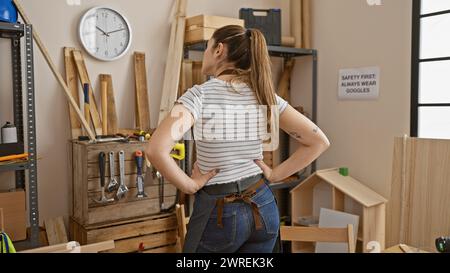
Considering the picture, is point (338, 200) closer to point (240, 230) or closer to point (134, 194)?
point (134, 194)

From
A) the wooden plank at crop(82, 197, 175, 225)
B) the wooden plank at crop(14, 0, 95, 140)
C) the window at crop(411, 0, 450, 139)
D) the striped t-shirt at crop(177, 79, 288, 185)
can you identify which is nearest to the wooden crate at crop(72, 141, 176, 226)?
the wooden plank at crop(82, 197, 175, 225)

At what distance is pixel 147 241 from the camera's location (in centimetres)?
245

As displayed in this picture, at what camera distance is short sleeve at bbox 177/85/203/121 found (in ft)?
4.06

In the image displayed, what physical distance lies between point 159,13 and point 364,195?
175cm

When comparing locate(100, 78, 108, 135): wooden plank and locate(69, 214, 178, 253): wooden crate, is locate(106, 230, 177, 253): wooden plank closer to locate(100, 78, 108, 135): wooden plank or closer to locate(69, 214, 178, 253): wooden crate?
locate(69, 214, 178, 253): wooden crate

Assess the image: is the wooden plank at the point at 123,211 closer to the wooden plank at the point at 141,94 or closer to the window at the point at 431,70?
the wooden plank at the point at 141,94

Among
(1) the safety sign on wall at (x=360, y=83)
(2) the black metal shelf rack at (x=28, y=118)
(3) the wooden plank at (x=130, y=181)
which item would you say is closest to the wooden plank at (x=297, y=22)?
(1) the safety sign on wall at (x=360, y=83)

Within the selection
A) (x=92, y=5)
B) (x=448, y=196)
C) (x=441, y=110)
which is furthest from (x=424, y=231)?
(x=92, y=5)

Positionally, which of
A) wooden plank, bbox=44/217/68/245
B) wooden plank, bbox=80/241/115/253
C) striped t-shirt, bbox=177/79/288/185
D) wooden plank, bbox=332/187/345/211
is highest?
striped t-shirt, bbox=177/79/288/185

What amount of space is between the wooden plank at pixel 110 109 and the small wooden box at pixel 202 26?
1.84 ft

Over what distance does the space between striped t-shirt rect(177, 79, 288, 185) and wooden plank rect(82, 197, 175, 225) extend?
1.16 metres

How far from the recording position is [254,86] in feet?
4.32

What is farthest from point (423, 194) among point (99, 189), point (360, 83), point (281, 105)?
point (99, 189)
